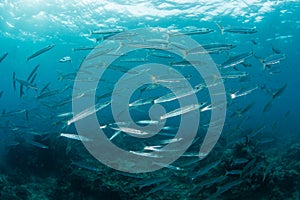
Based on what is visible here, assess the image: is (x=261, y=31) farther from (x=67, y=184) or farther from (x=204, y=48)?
(x=67, y=184)

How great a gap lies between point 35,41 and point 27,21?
429 cm

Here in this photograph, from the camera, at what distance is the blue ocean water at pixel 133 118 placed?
7926 mm

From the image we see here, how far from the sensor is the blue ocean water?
7926 millimetres

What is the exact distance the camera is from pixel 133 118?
20562 millimetres

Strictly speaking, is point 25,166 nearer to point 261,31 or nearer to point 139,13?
point 139,13

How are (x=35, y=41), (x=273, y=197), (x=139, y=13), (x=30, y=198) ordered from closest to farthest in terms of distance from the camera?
(x=273, y=197), (x=30, y=198), (x=139, y=13), (x=35, y=41)

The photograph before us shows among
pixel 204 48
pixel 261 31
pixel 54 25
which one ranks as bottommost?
pixel 204 48

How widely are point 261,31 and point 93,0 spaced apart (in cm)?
1380

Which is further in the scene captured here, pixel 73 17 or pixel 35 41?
pixel 35 41

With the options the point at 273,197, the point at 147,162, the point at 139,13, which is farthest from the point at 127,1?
the point at 273,197

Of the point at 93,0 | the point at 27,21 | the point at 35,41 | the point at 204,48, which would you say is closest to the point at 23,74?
the point at 35,41

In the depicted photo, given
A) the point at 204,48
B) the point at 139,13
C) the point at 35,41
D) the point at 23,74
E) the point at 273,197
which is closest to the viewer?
the point at 204,48

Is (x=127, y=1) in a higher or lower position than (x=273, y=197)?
higher

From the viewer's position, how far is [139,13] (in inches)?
697
